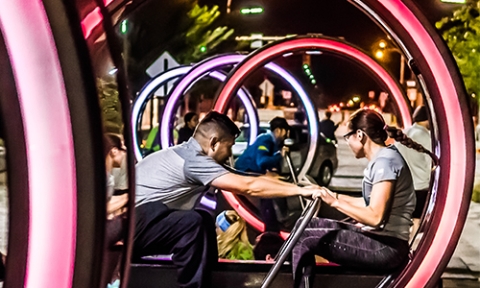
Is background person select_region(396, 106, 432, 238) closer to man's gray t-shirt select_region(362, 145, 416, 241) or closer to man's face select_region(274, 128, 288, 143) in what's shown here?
man's face select_region(274, 128, 288, 143)

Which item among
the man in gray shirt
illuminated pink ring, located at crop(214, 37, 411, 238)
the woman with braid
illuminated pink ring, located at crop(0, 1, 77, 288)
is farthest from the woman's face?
illuminated pink ring, located at crop(0, 1, 77, 288)

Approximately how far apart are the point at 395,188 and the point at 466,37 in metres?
8.82

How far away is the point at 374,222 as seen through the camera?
341cm

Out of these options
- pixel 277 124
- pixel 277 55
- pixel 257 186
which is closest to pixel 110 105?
pixel 257 186

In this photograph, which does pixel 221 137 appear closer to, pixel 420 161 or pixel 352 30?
pixel 420 161

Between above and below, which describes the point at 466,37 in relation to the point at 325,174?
above

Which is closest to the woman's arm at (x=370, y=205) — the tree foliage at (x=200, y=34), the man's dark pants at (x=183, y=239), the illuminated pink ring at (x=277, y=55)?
the man's dark pants at (x=183, y=239)

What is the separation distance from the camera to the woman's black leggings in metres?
3.55

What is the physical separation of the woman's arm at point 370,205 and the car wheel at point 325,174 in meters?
7.01

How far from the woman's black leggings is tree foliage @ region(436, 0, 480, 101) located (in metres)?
7.56

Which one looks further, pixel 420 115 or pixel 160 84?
pixel 160 84

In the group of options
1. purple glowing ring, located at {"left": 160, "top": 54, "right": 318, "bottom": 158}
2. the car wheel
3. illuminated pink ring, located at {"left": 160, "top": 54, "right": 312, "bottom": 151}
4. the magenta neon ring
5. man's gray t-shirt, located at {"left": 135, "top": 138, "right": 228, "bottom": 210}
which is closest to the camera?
man's gray t-shirt, located at {"left": 135, "top": 138, "right": 228, "bottom": 210}

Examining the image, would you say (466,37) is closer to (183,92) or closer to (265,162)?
(183,92)

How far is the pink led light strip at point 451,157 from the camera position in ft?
10.4
